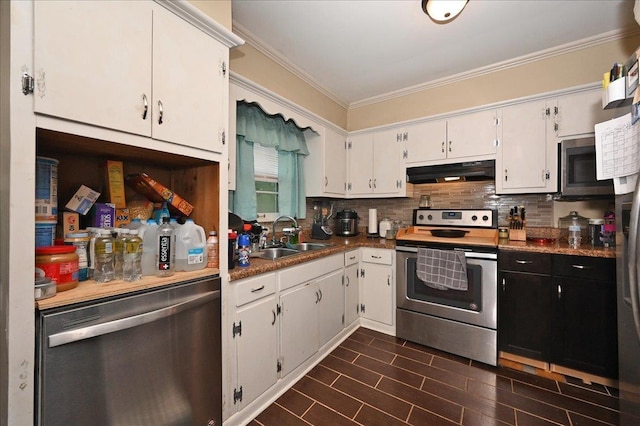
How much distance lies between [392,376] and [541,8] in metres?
2.91

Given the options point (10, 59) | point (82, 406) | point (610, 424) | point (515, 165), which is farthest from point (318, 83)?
point (610, 424)

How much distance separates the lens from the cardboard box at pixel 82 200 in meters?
1.18

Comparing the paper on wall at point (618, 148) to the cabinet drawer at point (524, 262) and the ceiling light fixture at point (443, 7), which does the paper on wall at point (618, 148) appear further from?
the ceiling light fixture at point (443, 7)

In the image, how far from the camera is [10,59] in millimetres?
784

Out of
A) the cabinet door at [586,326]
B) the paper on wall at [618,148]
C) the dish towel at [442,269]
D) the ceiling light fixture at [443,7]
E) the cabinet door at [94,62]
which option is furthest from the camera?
the dish towel at [442,269]

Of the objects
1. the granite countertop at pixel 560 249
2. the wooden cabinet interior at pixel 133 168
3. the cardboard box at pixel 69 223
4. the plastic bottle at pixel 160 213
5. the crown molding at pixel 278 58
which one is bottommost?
the granite countertop at pixel 560 249

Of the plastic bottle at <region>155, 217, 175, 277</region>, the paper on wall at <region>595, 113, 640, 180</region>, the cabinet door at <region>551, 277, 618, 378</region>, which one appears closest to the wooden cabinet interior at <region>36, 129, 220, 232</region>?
the plastic bottle at <region>155, 217, 175, 277</region>

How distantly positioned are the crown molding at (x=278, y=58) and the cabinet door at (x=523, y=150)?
6.22ft

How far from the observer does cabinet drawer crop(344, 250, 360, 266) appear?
8.28 ft

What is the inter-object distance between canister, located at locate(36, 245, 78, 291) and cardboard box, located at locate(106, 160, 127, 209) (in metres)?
0.41

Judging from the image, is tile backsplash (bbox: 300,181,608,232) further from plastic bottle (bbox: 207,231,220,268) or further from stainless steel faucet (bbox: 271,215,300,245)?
plastic bottle (bbox: 207,231,220,268)

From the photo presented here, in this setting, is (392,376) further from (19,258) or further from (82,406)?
(19,258)

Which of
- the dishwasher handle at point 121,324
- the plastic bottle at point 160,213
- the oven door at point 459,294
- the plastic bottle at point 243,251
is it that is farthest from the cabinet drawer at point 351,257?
the plastic bottle at point 160,213

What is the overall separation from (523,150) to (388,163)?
123 centimetres
